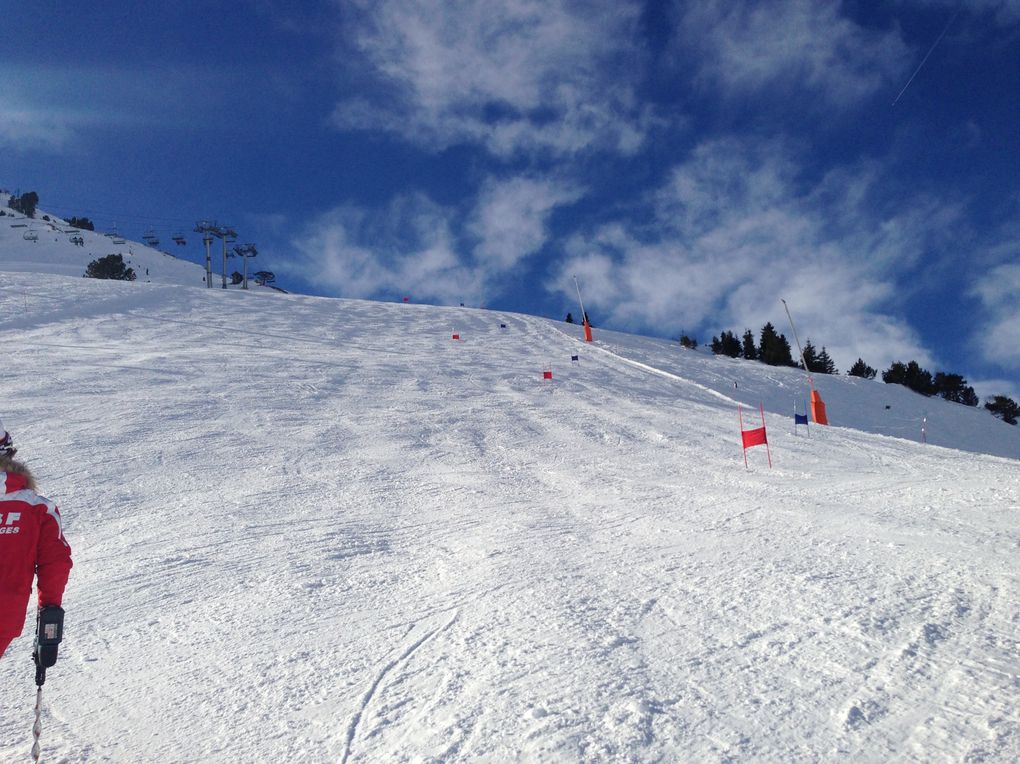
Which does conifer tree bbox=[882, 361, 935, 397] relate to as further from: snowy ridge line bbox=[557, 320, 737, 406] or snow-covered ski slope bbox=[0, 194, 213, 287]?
snow-covered ski slope bbox=[0, 194, 213, 287]

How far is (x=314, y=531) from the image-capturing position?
689cm

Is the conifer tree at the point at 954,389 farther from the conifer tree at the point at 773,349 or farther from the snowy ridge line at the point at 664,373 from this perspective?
the snowy ridge line at the point at 664,373

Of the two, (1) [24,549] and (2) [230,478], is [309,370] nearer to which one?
(2) [230,478]

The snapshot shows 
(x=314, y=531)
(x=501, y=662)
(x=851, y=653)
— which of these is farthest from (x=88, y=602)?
(x=851, y=653)

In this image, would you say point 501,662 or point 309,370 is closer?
point 501,662

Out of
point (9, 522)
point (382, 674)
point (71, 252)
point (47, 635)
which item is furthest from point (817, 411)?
point (71, 252)

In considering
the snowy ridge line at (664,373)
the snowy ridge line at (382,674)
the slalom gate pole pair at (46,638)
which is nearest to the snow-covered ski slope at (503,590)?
the snowy ridge line at (382,674)

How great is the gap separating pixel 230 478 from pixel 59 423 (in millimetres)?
4572

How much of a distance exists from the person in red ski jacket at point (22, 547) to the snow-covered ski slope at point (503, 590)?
2.64ft

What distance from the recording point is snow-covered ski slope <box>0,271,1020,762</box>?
10.7ft

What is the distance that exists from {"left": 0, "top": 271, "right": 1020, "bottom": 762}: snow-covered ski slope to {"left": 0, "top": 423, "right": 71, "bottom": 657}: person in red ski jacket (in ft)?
2.64

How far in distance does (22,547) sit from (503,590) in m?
3.18

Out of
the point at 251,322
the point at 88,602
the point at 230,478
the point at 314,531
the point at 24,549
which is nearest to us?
the point at 24,549

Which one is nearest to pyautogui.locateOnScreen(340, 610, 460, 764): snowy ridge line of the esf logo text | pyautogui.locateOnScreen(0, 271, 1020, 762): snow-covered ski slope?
pyautogui.locateOnScreen(0, 271, 1020, 762): snow-covered ski slope
